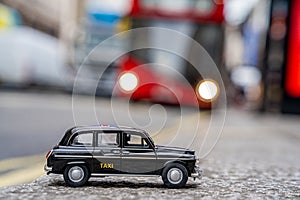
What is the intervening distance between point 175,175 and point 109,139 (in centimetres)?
30

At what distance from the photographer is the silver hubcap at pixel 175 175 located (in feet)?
6.70

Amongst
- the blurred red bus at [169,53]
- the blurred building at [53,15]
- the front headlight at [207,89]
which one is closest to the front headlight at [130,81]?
the blurred red bus at [169,53]

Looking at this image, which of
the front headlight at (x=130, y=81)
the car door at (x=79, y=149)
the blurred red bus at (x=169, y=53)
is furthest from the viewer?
the front headlight at (x=130, y=81)

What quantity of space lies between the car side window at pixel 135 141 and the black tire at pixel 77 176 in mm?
188

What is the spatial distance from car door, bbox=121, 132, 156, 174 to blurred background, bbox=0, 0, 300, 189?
52 centimetres

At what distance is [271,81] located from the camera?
56.1 ft

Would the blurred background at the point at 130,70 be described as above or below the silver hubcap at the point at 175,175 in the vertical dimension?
above

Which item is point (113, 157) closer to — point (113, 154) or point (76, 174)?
point (113, 154)

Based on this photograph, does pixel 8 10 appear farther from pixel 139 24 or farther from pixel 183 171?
pixel 183 171

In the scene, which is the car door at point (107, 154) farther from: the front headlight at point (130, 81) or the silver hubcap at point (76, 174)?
the front headlight at point (130, 81)

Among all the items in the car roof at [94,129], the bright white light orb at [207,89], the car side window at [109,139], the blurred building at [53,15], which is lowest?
the car side window at [109,139]

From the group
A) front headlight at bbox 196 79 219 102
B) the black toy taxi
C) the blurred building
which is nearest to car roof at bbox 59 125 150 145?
the black toy taxi

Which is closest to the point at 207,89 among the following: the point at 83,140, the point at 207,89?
the point at 207,89

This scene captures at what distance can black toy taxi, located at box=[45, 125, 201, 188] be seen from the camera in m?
1.97
